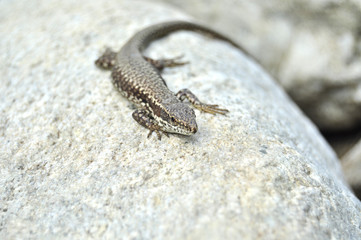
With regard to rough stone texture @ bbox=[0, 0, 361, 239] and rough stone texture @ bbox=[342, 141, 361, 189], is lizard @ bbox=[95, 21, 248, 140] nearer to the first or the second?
rough stone texture @ bbox=[0, 0, 361, 239]

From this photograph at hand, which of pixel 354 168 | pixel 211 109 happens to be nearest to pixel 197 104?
pixel 211 109

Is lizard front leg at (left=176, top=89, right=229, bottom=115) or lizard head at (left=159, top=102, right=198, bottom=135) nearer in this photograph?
lizard head at (left=159, top=102, right=198, bottom=135)

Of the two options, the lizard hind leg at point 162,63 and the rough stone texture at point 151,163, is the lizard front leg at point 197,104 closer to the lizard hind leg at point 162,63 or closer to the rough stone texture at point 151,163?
the rough stone texture at point 151,163

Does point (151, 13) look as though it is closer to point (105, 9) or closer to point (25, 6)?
point (105, 9)

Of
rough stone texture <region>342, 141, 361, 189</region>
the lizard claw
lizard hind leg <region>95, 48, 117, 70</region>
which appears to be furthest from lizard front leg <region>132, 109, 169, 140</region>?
rough stone texture <region>342, 141, 361, 189</region>

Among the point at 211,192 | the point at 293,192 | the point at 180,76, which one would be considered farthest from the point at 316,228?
the point at 180,76

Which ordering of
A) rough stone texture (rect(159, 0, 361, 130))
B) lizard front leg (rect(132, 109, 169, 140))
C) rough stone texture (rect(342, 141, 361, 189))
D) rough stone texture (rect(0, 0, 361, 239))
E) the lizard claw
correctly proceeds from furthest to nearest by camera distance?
rough stone texture (rect(159, 0, 361, 130)) < rough stone texture (rect(342, 141, 361, 189)) < the lizard claw < lizard front leg (rect(132, 109, 169, 140)) < rough stone texture (rect(0, 0, 361, 239))
